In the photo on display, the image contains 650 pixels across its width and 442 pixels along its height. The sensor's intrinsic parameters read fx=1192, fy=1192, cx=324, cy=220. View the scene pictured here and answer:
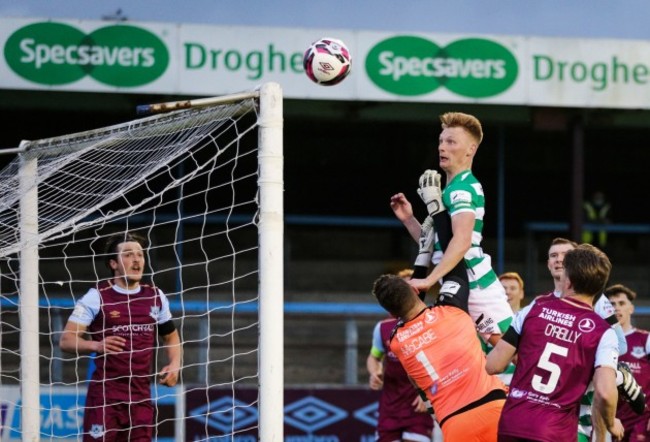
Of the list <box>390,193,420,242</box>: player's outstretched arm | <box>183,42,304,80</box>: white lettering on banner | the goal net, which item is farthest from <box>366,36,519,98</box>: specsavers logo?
<box>390,193,420,242</box>: player's outstretched arm

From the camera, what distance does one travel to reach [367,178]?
67.0ft

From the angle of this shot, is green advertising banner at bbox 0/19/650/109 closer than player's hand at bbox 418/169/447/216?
No

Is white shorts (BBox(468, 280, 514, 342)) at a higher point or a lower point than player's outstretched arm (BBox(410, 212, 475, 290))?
lower

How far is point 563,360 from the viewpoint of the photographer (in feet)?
18.5

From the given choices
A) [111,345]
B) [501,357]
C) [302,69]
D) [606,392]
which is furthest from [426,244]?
[302,69]

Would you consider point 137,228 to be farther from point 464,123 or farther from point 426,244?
point 464,123

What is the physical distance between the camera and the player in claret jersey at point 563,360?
5629 mm

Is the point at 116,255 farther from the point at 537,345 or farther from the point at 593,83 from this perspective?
the point at 593,83

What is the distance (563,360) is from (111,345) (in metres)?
3.63

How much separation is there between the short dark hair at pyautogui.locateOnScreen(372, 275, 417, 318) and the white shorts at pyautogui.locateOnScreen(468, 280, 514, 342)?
0.54 meters

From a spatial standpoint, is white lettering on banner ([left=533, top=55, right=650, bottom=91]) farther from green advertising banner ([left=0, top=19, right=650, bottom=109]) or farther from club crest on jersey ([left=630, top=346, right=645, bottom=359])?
club crest on jersey ([left=630, top=346, right=645, bottom=359])

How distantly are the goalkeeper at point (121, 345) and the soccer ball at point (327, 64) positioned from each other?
1965mm

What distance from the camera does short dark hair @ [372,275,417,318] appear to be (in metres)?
6.05

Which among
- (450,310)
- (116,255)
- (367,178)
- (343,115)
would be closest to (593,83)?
(343,115)
